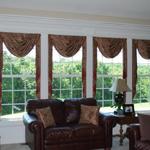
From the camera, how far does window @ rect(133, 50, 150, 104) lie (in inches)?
284

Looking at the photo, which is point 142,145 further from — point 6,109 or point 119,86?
point 6,109

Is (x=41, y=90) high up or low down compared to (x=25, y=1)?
down

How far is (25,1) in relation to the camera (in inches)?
219

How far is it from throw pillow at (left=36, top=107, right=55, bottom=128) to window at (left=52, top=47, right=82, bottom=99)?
1.04m

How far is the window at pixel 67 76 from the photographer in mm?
6484

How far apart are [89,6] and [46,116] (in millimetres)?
2444

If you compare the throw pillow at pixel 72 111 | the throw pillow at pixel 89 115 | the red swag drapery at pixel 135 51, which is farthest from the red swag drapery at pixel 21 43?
the red swag drapery at pixel 135 51

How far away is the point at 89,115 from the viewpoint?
5.65 m

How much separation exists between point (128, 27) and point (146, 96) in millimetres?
1842

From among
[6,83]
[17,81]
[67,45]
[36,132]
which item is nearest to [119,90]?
[67,45]

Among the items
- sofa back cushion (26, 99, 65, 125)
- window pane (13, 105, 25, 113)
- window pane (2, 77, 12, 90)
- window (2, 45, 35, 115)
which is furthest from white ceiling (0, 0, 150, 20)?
window pane (13, 105, 25, 113)

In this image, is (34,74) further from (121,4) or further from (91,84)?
(121,4)

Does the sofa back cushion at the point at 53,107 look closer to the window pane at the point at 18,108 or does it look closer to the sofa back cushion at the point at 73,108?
the sofa back cushion at the point at 73,108

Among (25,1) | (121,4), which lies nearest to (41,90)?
(25,1)
